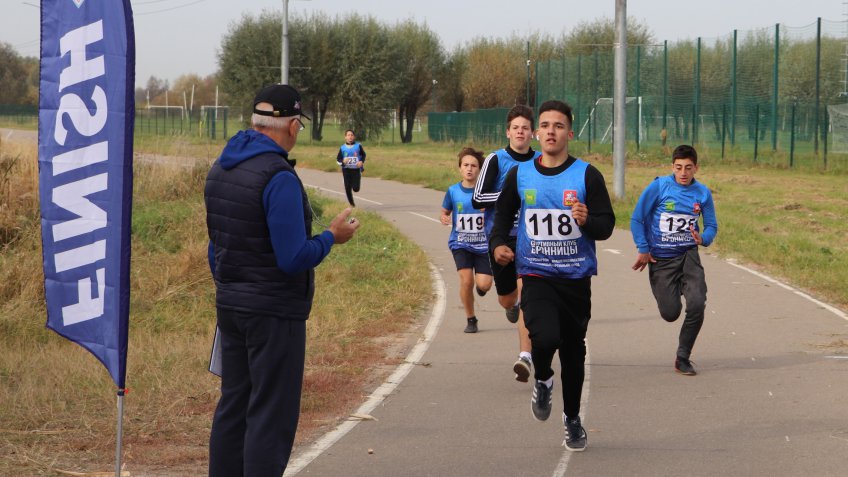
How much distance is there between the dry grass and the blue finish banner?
108 centimetres

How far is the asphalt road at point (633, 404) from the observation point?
6637 millimetres

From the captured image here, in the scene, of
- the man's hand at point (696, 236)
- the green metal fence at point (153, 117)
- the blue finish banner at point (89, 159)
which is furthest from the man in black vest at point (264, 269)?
the green metal fence at point (153, 117)

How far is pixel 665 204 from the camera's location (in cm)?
923

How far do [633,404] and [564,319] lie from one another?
1632mm

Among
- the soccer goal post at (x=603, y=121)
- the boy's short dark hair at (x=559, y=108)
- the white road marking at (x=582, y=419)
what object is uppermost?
the soccer goal post at (x=603, y=121)

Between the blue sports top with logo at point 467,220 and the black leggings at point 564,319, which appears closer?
the black leggings at point 564,319

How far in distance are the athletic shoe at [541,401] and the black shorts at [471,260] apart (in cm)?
365

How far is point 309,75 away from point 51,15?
216 ft

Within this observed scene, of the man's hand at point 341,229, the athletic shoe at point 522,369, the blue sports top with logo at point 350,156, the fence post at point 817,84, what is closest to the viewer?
the man's hand at point 341,229

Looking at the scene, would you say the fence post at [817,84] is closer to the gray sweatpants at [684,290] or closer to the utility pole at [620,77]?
the utility pole at [620,77]

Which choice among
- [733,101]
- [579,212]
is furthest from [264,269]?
[733,101]

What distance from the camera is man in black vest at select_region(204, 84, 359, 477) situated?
4.96 metres

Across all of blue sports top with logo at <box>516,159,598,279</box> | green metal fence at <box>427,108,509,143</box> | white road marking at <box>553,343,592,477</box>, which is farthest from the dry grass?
green metal fence at <box>427,108,509,143</box>

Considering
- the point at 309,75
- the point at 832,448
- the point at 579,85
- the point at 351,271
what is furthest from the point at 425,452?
the point at 309,75
